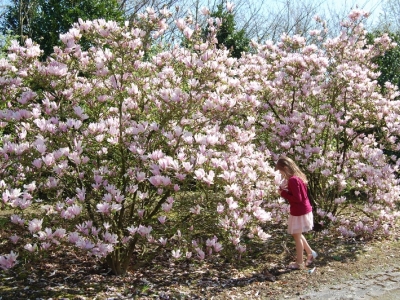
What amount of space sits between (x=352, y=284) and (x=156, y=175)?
247 centimetres

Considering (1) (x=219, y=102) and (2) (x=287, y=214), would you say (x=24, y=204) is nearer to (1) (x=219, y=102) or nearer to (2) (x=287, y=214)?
(1) (x=219, y=102)

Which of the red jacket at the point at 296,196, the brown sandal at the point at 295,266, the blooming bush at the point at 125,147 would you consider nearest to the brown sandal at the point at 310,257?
the brown sandal at the point at 295,266

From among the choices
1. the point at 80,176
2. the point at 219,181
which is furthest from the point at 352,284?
the point at 80,176

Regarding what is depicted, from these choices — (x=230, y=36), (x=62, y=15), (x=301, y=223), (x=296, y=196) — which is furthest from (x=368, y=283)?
(x=230, y=36)

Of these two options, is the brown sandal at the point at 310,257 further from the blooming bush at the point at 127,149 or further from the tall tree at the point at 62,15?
the tall tree at the point at 62,15

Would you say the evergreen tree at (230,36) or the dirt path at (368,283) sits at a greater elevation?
the evergreen tree at (230,36)

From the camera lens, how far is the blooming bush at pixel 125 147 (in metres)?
3.65

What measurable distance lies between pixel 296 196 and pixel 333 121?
195cm

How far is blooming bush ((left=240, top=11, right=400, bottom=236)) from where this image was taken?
19.7 ft

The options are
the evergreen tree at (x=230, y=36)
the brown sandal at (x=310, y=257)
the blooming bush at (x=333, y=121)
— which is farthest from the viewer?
the evergreen tree at (x=230, y=36)

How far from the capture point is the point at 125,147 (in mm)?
4074

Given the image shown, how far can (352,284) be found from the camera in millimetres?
4562

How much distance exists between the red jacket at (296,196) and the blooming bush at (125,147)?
72 cm

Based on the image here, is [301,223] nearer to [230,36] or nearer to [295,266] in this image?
[295,266]
